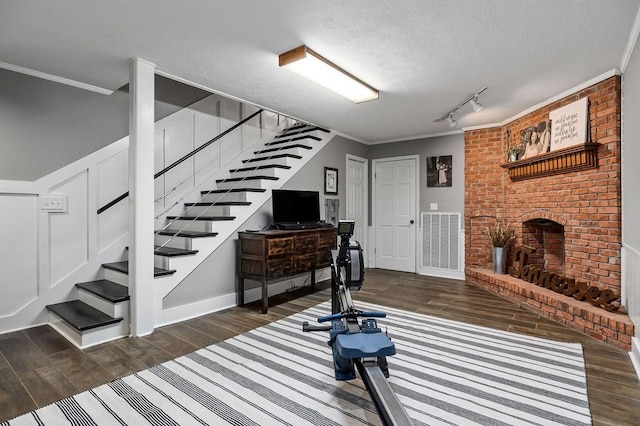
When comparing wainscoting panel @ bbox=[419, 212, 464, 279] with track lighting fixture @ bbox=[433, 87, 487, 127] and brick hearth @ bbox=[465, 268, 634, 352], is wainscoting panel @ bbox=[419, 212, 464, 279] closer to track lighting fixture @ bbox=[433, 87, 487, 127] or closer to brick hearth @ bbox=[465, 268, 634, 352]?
brick hearth @ bbox=[465, 268, 634, 352]

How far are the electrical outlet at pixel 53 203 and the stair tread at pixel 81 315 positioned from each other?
36.7 inches

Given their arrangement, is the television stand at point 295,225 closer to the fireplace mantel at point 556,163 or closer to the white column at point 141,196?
the white column at point 141,196

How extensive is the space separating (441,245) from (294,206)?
2.80 meters

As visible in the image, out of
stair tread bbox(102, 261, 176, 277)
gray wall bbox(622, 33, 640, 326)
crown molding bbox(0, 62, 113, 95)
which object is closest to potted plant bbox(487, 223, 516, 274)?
gray wall bbox(622, 33, 640, 326)

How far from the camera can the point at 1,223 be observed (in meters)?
2.94

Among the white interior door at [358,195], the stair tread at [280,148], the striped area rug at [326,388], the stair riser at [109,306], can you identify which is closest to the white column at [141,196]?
the stair riser at [109,306]

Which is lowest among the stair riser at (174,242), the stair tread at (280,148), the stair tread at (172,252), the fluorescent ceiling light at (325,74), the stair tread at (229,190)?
the stair tread at (172,252)

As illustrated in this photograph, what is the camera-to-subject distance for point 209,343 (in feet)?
8.98

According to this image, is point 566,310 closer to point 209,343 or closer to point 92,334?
point 209,343

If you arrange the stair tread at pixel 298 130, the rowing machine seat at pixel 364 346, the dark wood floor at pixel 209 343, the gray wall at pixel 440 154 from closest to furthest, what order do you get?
the rowing machine seat at pixel 364 346 → the dark wood floor at pixel 209 343 → the stair tread at pixel 298 130 → the gray wall at pixel 440 154

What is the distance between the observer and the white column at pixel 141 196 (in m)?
2.85

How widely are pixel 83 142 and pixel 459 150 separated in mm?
5191

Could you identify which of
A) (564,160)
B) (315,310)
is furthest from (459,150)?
(315,310)

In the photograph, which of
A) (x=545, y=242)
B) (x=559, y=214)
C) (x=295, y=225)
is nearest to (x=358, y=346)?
(x=295, y=225)
